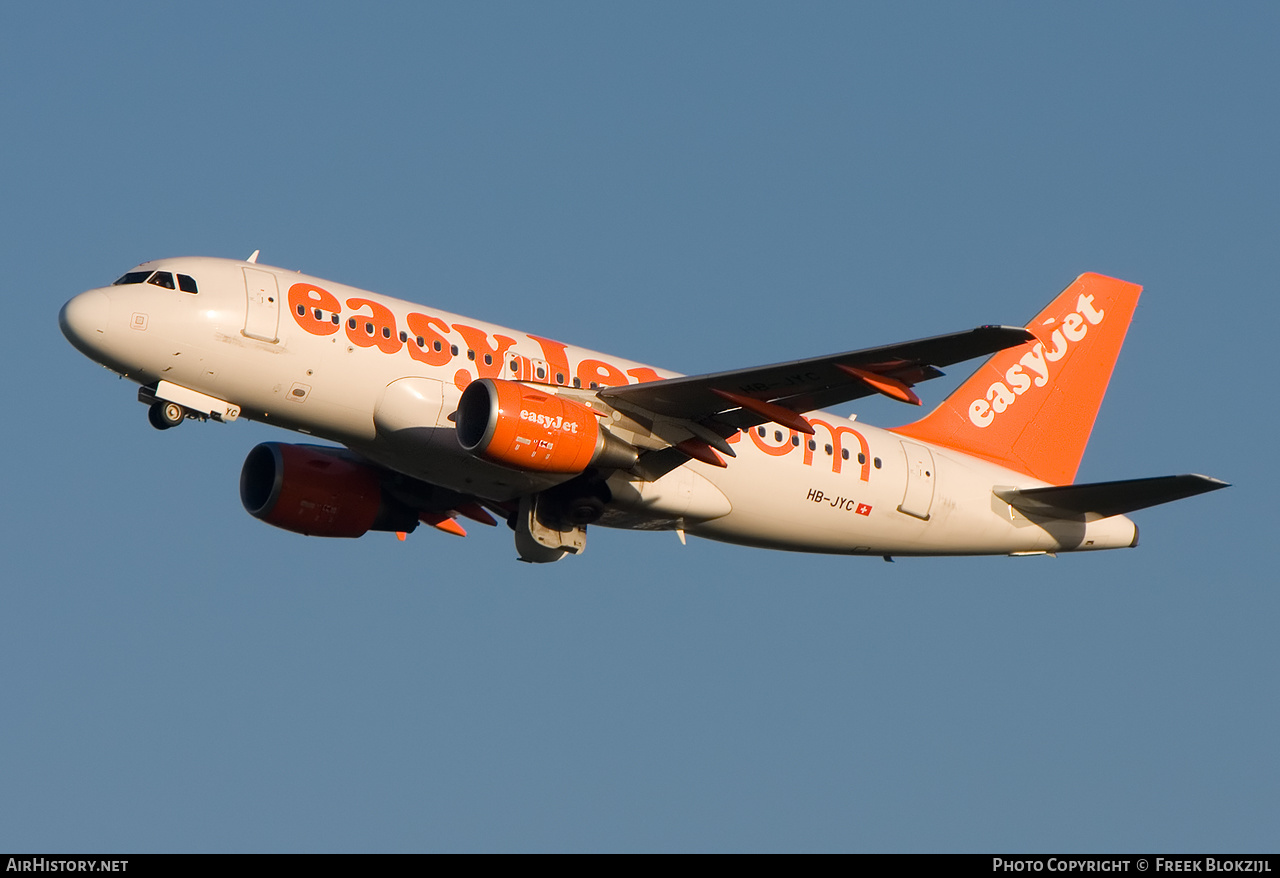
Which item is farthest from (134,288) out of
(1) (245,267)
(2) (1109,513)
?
(2) (1109,513)

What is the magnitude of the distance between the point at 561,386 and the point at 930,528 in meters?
10.4

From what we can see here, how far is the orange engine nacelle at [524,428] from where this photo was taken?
3238 centimetres

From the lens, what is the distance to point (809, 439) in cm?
3803

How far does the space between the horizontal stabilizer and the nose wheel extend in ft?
63.9

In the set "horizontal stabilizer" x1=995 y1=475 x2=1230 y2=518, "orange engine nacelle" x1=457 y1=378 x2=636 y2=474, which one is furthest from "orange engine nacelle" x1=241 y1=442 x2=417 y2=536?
"horizontal stabilizer" x1=995 y1=475 x2=1230 y2=518

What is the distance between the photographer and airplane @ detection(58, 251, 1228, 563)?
3259 cm

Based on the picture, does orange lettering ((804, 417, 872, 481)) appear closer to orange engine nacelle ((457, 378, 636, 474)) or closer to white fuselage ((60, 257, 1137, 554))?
white fuselage ((60, 257, 1137, 554))

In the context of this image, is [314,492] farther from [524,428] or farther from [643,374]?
[643,374]

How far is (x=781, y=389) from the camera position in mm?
33406

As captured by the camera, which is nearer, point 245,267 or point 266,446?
point 245,267

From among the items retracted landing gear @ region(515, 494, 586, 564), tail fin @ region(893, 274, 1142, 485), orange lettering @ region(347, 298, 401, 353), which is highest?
tail fin @ region(893, 274, 1142, 485)

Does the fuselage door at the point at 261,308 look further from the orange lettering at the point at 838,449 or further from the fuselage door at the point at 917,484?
the fuselage door at the point at 917,484

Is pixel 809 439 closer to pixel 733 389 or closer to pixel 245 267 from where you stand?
pixel 733 389
